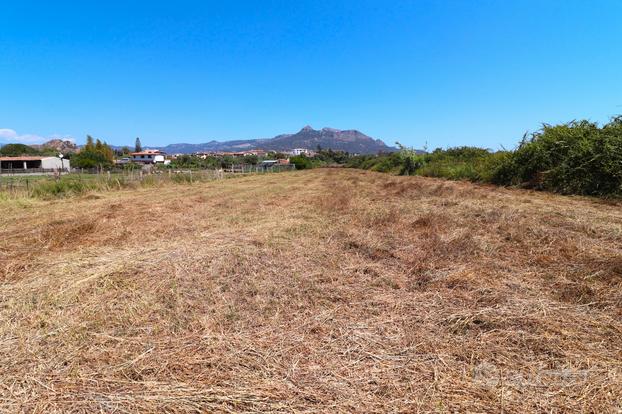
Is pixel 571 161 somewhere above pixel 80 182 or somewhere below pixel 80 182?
above

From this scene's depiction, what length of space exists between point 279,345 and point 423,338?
3.35ft

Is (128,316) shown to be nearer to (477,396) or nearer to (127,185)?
(477,396)

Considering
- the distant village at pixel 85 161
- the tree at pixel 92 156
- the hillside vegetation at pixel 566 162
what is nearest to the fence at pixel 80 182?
the hillside vegetation at pixel 566 162

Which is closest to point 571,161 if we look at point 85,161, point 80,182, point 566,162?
point 566,162

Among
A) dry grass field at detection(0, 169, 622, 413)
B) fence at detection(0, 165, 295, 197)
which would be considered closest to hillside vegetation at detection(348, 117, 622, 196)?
dry grass field at detection(0, 169, 622, 413)

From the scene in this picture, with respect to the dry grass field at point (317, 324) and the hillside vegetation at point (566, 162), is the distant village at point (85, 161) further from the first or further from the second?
the dry grass field at point (317, 324)

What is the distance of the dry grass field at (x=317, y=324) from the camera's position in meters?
1.80

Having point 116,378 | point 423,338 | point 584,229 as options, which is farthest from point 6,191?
point 584,229

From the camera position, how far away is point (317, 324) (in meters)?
2.56

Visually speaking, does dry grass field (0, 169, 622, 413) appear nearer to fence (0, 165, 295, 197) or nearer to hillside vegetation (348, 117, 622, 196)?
hillside vegetation (348, 117, 622, 196)

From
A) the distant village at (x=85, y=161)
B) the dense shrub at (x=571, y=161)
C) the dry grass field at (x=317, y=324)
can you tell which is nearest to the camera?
the dry grass field at (x=317, y=324)

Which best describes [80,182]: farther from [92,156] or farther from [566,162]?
[92,156]

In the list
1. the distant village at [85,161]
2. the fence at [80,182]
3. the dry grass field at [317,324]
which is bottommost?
the dry grass field at [317,324]

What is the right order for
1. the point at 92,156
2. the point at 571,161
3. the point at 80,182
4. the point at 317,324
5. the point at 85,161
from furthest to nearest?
1. the point at 92,156
2. the point at 85,161
3. the point at 80,182
4. the point at 571,161
5. the point at 317,324
